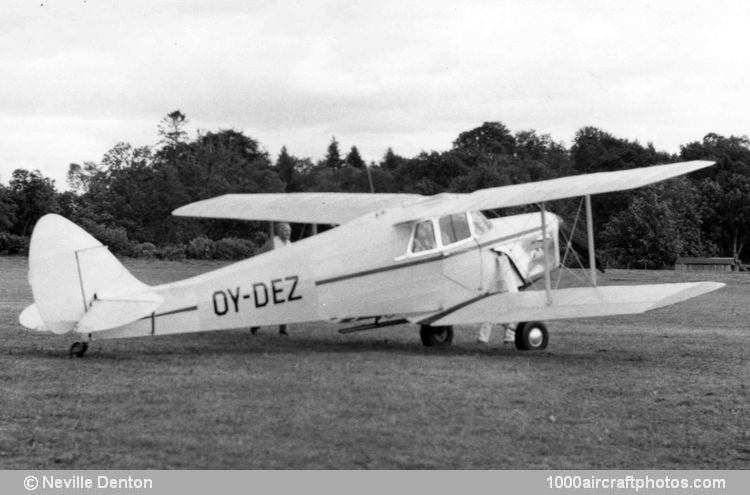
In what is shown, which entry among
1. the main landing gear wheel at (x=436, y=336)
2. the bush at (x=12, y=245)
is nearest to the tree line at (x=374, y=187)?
the bush at (x=12, y=245)

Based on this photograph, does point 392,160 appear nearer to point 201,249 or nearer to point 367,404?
point 201,249

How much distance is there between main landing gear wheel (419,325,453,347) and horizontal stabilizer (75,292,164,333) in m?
3.69

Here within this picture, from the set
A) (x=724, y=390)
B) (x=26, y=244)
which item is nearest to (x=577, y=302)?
(x=724, y=390)

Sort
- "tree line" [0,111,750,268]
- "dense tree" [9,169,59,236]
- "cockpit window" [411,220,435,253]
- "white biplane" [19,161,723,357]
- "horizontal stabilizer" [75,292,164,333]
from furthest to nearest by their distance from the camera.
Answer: "dense tree" [9,169,59,236], "tree line" [0,111,750,268], "cockpit window" [411,220,435,253], "white biplane" [19,161,723,357], "horizontal stabilizer" [75,292,164,333]

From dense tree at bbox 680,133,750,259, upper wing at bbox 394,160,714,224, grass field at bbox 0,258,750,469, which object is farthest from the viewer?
dense tree at bbox 680,133,750,259

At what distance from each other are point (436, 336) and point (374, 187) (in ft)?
41.1

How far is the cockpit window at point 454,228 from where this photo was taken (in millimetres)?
11742

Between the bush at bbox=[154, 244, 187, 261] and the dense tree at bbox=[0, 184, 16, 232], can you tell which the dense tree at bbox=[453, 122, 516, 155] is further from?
the bush at bbox=[154, 244, 187, 261]

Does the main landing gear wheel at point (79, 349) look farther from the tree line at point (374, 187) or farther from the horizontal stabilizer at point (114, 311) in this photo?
the tree line at point (374, 187)

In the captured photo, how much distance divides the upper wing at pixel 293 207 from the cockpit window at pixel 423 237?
2.36 m

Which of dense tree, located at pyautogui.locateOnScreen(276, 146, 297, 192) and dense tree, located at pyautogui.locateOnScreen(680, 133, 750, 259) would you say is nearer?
dense tree, located at pyautogui.locateOnScreen(276, 146, 297, 192)

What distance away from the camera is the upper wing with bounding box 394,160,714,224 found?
10628mm

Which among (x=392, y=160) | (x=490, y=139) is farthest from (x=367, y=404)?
(x=490, y=139)

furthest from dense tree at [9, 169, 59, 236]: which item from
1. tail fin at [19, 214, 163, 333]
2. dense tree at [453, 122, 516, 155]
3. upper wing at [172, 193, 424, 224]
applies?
tail fin at [19, 214, 163, 333]
